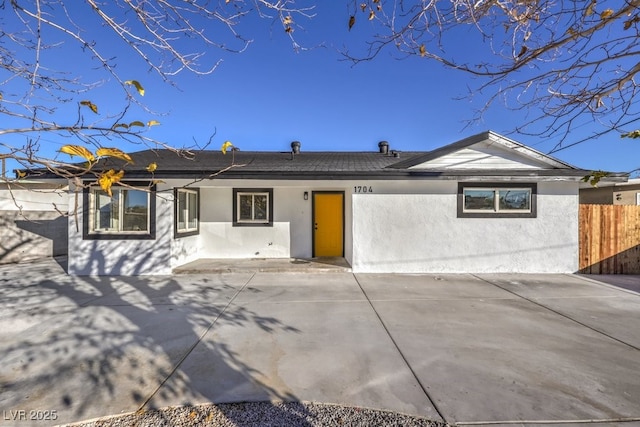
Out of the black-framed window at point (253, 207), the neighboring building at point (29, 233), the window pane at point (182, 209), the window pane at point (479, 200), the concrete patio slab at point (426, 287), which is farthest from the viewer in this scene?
the black-framed window at point (253, 207)

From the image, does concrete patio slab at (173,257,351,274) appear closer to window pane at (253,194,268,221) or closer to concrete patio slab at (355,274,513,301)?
concrete patio slab at (355,274,513,301)

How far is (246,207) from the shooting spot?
897 cm

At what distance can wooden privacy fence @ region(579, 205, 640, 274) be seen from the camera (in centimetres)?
711

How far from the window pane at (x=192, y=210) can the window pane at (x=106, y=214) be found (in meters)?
1.75

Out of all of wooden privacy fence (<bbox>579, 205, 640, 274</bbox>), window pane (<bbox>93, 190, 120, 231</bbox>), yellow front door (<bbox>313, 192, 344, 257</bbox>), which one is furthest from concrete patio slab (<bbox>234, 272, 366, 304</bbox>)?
wooden privacy fence (<bbox>579, 205, 640, 274</bbox>)

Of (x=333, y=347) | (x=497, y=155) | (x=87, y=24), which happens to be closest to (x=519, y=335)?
(x=333, y=347)

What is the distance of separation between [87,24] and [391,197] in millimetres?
6324

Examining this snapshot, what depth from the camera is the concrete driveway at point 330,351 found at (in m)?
2.41

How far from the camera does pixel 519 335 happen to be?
369cm

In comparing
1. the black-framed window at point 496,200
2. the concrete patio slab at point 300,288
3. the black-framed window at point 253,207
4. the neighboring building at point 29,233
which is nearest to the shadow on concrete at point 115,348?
the concrete patio slab at point 300,288

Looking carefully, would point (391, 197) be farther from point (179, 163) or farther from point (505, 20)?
point (179, 163)

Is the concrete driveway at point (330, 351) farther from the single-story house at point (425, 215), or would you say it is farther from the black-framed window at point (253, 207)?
the black-framed window at point (253, 207)

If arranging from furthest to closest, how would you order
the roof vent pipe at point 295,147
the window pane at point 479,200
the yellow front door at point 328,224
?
the roof vent pipe at point 295,147, the yellow front door at point 328,224, the window pane at point 479,200

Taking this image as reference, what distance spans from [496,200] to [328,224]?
15.8 ft
